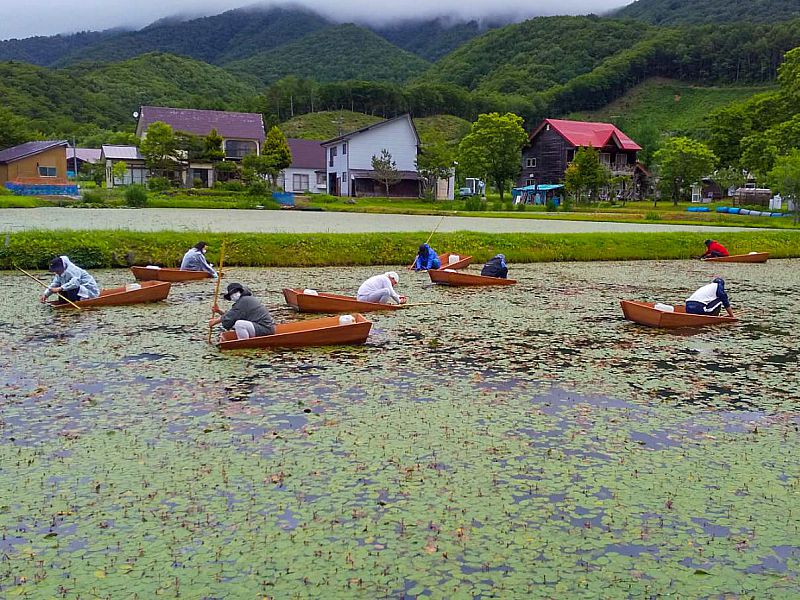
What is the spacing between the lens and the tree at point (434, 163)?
48469 millimetres

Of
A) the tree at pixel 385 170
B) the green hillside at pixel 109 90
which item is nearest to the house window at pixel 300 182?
the tree at pixel 385 170

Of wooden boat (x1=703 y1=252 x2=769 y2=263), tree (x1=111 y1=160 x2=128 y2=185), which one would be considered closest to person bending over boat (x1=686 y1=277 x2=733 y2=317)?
wooden boat (x1=703 y1=252 x2=769 y2=263)

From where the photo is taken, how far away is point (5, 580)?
3.84m

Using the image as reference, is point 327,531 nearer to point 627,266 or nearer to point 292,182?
point 627,266

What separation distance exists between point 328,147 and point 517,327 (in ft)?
149

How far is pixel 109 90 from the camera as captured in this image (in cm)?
9462

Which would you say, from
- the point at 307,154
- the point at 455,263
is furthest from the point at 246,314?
the point at 307,154

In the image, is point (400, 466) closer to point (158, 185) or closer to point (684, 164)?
point (158, 185)

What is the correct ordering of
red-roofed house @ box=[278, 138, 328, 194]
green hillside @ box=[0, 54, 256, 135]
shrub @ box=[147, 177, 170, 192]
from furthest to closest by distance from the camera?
green hillside @ box=[0, 54, 256, 135], red-roofed house @ box=[278, 138, 328, 194], shrub @ box=[147, 177, 170, 192]

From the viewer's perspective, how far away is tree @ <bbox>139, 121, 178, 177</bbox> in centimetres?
4716

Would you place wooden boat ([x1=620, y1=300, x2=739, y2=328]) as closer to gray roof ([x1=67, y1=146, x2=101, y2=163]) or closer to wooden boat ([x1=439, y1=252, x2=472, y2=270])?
wooden boat ([x1=439, y1=252, x2=472, y2=270])

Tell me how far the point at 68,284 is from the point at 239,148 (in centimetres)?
4708

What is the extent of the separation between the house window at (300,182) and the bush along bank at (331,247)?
37256 mm

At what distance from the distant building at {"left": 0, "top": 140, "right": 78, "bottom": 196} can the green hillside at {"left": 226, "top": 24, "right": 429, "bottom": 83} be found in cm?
8521
